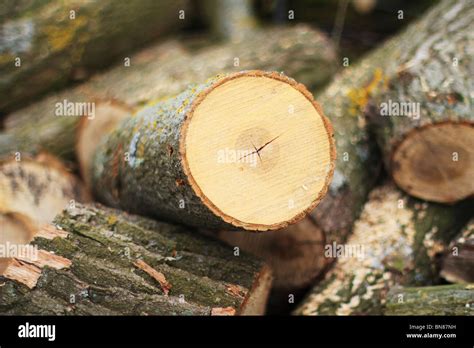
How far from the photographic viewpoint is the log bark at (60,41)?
378 centimetres

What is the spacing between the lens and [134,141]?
105 inches

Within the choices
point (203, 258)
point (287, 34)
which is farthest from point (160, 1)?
point (203, 258)

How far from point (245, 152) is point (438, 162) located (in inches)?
48.4

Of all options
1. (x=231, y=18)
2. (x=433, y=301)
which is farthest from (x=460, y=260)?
(x=231, y=18)

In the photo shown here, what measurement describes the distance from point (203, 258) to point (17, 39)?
221 centimetres

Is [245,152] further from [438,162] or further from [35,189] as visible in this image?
[35,189]

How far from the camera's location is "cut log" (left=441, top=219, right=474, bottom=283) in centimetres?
279

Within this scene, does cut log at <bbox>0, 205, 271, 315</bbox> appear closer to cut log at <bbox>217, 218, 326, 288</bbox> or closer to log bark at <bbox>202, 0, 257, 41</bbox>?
cut log at <bbox>217, 218, 326, 288</bbox>

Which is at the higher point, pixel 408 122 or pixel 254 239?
pixel 408 122

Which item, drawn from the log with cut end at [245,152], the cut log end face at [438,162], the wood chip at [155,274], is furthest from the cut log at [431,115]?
the wood chip at [155,274]

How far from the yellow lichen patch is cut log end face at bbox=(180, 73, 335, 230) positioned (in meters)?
1.13

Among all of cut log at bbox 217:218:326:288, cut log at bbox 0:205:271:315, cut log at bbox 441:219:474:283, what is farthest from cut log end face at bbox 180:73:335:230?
cut log at bbox 441:219:474:283

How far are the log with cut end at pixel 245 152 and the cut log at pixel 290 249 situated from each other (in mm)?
643

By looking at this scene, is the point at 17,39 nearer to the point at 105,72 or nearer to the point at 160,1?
the point at 105,72
